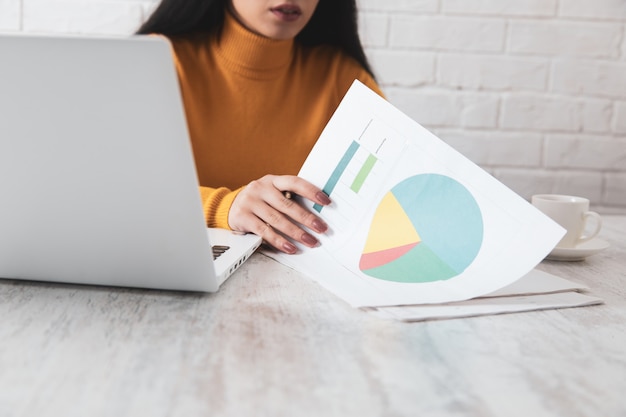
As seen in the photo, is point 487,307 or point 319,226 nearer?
point 487,307

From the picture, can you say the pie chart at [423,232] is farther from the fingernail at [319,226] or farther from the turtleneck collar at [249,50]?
the turtleneck collar at [249,50]

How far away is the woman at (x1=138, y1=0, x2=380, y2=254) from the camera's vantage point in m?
1.22

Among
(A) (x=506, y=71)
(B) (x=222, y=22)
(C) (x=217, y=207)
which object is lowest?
(C) (x=217, y=207)

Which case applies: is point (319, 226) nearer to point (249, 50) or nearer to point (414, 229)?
point (414, 229)

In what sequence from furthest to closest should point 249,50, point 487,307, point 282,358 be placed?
1. point 249,50
2. point 487,307
3. point 282,358

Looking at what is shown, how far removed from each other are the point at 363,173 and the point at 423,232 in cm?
10

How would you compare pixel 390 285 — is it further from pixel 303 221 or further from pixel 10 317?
pixel 10 317

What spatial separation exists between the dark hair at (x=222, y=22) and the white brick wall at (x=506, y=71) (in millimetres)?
272

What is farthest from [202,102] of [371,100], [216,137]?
[371,100]

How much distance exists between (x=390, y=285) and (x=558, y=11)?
1.32 metres

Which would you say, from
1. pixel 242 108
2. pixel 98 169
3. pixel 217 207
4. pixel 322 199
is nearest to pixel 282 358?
pixel 98 169

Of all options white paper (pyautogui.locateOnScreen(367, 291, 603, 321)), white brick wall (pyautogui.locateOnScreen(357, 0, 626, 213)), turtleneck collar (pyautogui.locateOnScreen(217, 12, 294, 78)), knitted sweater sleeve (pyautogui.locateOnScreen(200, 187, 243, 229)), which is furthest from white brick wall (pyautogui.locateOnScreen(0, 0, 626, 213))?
white paper (pyautogui.locateOnScreen(367, 291, 603, 321))

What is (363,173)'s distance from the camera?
0.69 meters

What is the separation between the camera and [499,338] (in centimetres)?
47
